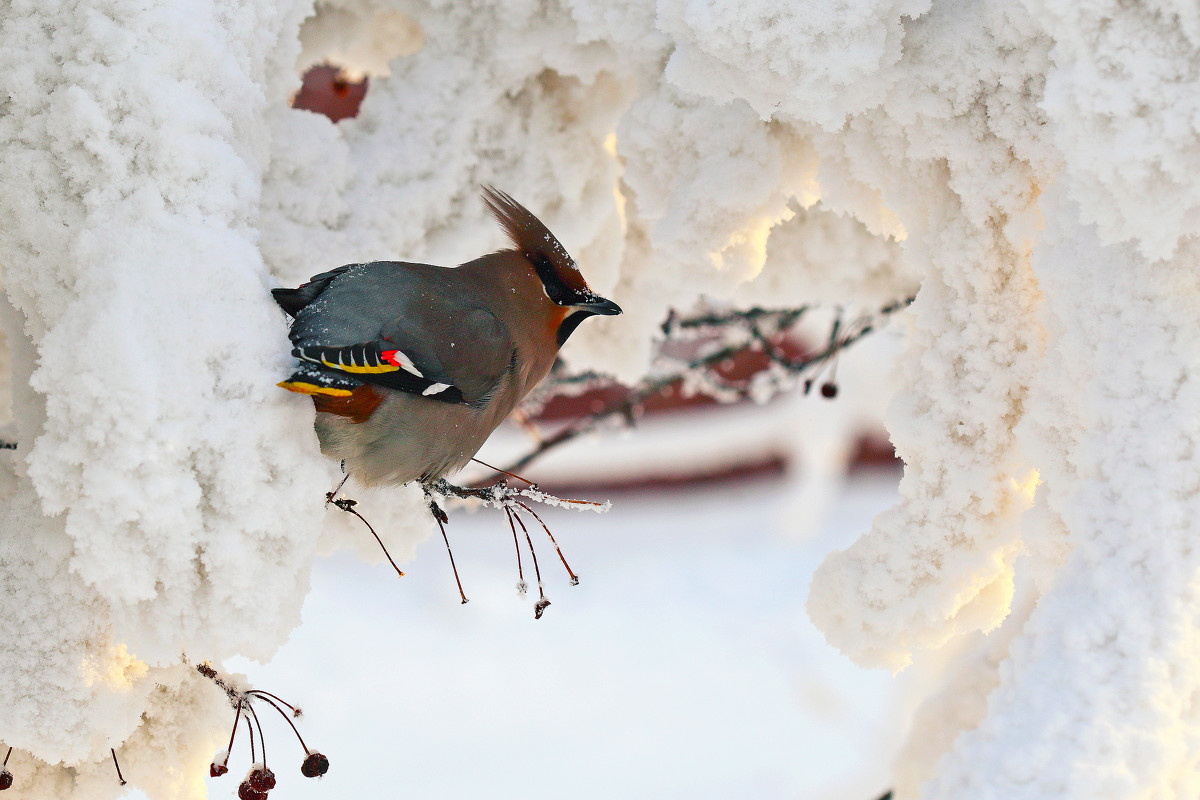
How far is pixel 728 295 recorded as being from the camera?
3.29 feet

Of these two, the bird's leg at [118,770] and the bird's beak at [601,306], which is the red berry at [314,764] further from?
the bird's beak at [601,306]

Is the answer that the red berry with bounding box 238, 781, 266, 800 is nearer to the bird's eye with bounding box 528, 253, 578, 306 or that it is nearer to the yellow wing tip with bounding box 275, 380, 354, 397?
the yellow wing tip with bounding box 275, 380, 354, 397

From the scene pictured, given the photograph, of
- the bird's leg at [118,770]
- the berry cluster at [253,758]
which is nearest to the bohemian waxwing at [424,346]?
the berry cluster at [253,758]

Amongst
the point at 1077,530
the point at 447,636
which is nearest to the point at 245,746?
the point at 447,636

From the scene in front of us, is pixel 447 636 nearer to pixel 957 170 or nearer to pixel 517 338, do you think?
pixel 517 338

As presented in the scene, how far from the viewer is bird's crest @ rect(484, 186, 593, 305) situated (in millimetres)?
874

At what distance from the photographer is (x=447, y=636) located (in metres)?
2.41

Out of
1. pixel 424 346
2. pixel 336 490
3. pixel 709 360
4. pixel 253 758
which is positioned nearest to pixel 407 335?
pixel 424 346

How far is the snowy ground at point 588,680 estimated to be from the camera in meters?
2.11

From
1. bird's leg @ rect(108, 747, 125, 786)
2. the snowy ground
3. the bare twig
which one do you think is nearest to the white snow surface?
bird's leg @ rect(108, 747, 125, 786)

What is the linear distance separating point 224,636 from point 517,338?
34 centimetres

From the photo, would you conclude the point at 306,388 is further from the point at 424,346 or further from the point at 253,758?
the point at 253,758

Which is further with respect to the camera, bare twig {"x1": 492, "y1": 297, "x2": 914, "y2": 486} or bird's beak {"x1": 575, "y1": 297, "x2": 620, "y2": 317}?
bare twig {"x1": 492, "y1": 297, "x2": 914, "y2": 486}

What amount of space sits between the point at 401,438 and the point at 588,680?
1.72 m
